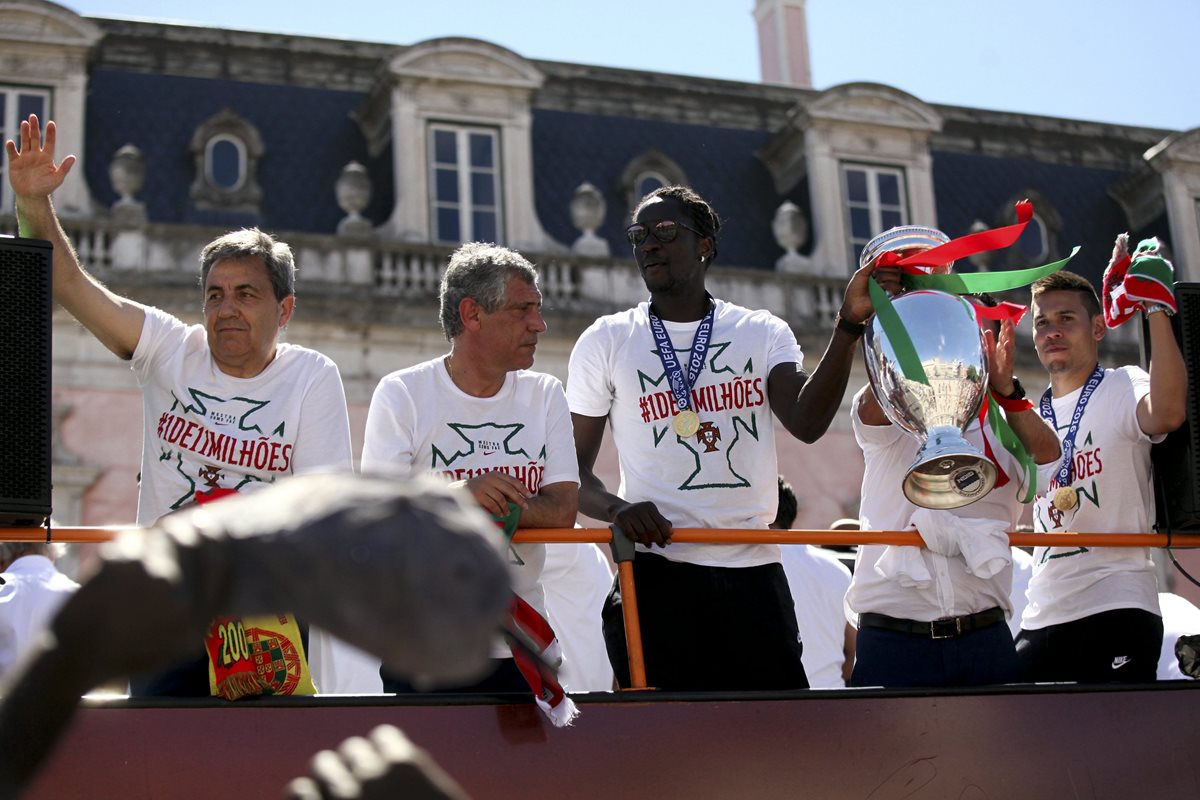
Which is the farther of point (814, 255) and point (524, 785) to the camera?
point (814, 255)

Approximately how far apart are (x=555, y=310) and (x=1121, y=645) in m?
12.4

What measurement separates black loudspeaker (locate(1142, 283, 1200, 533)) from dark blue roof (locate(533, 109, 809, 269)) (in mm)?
13280

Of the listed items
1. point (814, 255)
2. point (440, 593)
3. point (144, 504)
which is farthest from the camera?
point (814, 255)

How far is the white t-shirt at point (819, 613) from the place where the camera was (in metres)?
6.49

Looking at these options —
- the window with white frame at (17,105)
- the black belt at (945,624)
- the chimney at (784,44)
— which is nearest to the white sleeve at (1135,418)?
the black belt at (945,624)

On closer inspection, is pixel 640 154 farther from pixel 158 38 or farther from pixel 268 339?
pixel 268 339

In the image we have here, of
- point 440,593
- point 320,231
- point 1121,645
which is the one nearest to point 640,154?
point 320,231

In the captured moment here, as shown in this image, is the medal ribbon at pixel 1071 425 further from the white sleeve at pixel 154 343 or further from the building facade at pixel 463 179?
the building facade at pixel 463 179

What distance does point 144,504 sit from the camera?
4410mm

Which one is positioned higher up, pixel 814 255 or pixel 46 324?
pixel 814 255

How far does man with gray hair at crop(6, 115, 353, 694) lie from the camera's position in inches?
174

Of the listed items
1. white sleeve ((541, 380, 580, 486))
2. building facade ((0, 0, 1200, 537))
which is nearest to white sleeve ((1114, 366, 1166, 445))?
white sleeve ((541, 380, 580, 486))

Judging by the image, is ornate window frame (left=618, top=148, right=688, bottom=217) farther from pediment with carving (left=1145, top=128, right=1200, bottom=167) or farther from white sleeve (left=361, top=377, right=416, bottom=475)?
white sleeve (left=361, top=377, right=416, bottom=475)

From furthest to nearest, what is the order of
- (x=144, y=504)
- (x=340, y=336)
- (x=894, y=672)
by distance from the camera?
(x=340, y=336) < (x=894, y=672) < (x=144, y=504)
